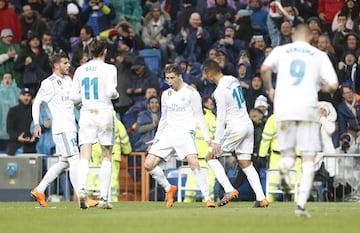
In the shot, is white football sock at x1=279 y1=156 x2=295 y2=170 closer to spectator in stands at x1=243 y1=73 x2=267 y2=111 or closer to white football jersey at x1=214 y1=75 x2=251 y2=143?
white football jersey at x1=214 y1=75 x2=251 y2=143

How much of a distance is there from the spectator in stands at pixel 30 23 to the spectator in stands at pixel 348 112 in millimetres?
8542

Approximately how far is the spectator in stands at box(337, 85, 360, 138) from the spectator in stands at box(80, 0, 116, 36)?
7.35 meters

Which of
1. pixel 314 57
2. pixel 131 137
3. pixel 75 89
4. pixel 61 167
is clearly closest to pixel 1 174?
pixel 131 137

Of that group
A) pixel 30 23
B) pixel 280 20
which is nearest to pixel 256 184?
pixel 280 20

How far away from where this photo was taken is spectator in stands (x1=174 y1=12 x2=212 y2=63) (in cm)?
3084

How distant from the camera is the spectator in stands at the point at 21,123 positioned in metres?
28.9

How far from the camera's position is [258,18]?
3148 cm

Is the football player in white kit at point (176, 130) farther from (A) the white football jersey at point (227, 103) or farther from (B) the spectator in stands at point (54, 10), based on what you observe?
(B) the spectator in stands at point (54, 10)

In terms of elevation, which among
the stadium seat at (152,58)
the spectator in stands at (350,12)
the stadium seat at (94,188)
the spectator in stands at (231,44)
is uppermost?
the spectator in stands at (350,12)

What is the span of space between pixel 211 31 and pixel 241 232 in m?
17.4

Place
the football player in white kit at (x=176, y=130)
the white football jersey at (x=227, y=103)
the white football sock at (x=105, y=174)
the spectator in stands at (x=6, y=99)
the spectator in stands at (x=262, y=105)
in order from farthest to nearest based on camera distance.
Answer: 1. the spectator in stands at (x=6, y=99)
2. the spectator in stands at (x=262, y=105)
3. the football player in white kit at (x=176, y=130)
4. the white football jersey at (x=227, y=103)
5. the white football sock at (x=105, y=174)

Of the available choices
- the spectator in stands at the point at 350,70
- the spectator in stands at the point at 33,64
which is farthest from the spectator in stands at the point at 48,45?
the spectator in stands at the point at 350,70

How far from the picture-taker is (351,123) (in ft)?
91.2

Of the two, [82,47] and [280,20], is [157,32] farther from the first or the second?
[280,20]
